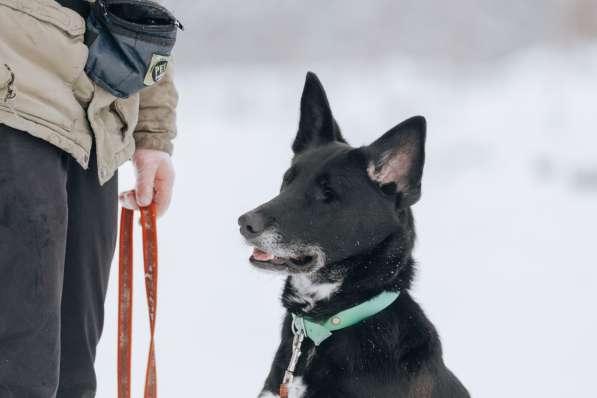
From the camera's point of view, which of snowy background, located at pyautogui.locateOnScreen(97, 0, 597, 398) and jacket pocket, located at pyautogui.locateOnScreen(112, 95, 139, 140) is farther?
snowy background, located at pyautogui.locateOnScreen(97, 0, 597, 398)

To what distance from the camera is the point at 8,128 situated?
5.09 feet

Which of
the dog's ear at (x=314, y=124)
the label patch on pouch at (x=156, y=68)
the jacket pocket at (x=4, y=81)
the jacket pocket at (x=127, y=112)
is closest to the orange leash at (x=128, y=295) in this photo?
the jacket pocket at (x=127, y=112)

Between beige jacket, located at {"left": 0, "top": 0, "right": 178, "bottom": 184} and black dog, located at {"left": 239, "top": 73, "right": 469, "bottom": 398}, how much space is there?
0.55 meters

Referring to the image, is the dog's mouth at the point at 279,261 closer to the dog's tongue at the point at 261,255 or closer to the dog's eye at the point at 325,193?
the dog's tongue at the point at 261,255

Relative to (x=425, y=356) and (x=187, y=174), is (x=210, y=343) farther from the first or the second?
(x=187, y=174)

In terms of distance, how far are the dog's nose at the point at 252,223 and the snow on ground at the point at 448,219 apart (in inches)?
9.1

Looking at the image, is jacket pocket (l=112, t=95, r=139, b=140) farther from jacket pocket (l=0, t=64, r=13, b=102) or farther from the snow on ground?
the snow on ground

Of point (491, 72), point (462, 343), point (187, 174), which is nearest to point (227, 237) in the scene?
point (462, 343)

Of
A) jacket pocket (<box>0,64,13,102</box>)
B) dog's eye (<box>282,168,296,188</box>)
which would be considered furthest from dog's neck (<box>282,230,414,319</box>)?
jacket pocket (<box>0,64,13,102</box>)

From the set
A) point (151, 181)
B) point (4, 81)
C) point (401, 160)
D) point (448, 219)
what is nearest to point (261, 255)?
point (151, 181)

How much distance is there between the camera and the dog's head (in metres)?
2.22

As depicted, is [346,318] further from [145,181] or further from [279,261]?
[145,181]

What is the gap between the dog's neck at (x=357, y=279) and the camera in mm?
2246

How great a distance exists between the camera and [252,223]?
86.4 inches
